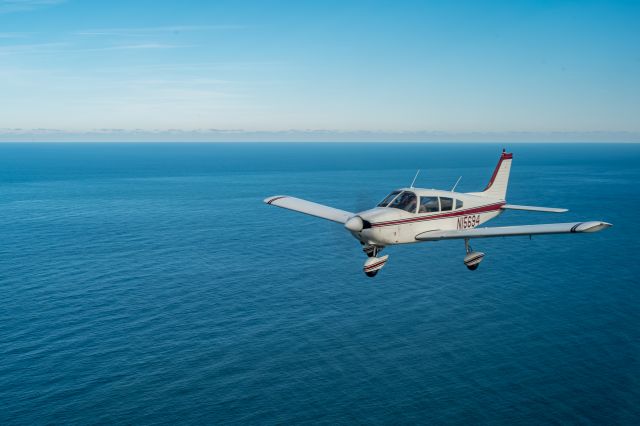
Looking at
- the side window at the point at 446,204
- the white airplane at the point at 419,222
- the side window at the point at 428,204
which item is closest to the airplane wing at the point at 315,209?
the white airplane at the point at 419,222

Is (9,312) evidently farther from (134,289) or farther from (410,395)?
(410,395)

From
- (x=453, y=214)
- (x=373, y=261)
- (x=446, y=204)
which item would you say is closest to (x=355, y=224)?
(x=373, y=261)

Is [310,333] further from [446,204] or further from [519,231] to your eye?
[519,231]

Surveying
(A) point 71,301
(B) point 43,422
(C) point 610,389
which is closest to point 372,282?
(C) point 610,389

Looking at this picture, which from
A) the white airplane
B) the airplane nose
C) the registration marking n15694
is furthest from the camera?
the registration marking n15694

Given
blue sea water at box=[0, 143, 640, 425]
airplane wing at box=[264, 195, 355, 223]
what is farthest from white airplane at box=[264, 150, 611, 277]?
blue sea water at box=[0, 143, 640, 425]

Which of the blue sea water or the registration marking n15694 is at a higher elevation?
the registration marking n15694

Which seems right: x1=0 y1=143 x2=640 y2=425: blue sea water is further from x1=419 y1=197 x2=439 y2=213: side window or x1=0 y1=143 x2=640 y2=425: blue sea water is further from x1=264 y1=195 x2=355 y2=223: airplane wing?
x1=419 y1=197 x2=439 y2=213: side window
